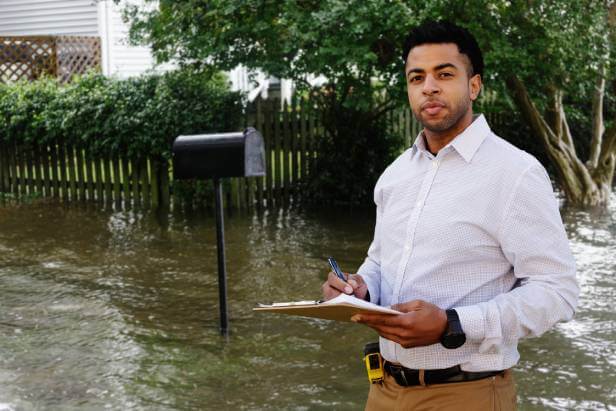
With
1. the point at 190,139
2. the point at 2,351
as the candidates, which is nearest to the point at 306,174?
the point at 190,139

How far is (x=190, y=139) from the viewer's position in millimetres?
6945

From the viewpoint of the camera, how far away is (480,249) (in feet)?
8.41

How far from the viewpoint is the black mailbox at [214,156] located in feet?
22.4

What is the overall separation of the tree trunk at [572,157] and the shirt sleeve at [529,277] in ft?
34.3

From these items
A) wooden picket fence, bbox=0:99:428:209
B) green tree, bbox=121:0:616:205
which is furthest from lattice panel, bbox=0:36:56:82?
green tree, bbox=121:0:616:205

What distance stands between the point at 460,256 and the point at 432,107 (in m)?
0.47

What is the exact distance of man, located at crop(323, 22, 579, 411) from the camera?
243 cm

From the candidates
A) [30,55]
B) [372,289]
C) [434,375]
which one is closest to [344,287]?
[372,289]

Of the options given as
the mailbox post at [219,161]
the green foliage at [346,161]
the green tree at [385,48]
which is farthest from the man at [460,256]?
the green foliage at [346,161]

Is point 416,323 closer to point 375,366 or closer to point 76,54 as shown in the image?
point 375,366

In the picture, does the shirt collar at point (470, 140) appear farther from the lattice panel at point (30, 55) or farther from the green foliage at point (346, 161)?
the lattice panel at point (30, 55)

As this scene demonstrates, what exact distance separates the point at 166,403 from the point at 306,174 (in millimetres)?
8344

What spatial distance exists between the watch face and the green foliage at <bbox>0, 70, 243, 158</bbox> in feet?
33.4

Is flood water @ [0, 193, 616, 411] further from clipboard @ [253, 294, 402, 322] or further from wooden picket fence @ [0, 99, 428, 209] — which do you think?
clipboard @ [253, 294, 402, 322]
